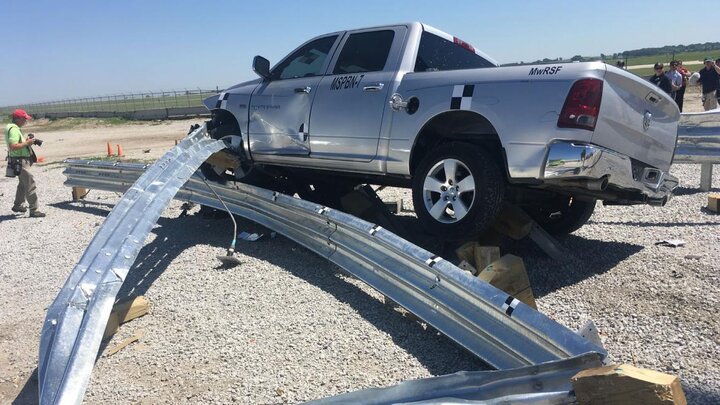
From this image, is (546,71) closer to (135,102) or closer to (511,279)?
(511,279)

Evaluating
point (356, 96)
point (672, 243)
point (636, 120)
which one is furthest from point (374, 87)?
point (672, 243)

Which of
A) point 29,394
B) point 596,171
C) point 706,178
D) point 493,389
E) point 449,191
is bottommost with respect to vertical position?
point 29,394

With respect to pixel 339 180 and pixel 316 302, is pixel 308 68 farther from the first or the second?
pixel 316 302

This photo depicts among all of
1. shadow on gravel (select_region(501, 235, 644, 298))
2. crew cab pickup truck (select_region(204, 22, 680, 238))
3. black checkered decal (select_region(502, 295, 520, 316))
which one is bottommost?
shadow on gravel (select_region(501, 235, 644, 298))

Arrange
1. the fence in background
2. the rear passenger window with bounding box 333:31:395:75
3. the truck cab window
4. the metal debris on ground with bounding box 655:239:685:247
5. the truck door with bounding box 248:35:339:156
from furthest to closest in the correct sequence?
the fence in background → the truck cab window → the truck door with bounding box 248:35:339:156 → the rear passenger window with bounding box 333:31:395:75 → the metal debris on ground with bounding box 655:239:685:247

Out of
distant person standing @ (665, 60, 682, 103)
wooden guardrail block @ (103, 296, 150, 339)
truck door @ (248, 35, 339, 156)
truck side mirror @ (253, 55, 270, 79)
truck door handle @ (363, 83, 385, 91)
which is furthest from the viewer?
distant person standing @ (665, 60, 682, 103)

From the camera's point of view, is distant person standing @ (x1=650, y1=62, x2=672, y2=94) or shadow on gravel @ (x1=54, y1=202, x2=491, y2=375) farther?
Answer: distant person standing @ (x1=650, y1=62, x2=672, y2=94)

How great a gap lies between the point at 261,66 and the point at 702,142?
599 cm

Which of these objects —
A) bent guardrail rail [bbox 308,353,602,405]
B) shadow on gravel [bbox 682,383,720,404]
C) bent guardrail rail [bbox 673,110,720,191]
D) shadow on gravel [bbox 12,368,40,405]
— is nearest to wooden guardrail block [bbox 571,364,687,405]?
bent guardrail rail [bbox 308,353,602,405]

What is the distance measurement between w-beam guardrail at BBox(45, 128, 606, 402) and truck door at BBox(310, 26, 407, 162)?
0.74m

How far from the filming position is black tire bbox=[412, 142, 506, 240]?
461cm

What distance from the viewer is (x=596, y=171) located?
4152 millimetres

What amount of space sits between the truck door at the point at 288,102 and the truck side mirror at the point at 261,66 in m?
0.09

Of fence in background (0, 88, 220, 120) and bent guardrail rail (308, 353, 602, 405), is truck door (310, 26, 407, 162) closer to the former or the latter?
bent guardrail rail (308, 353, 602, 405)
